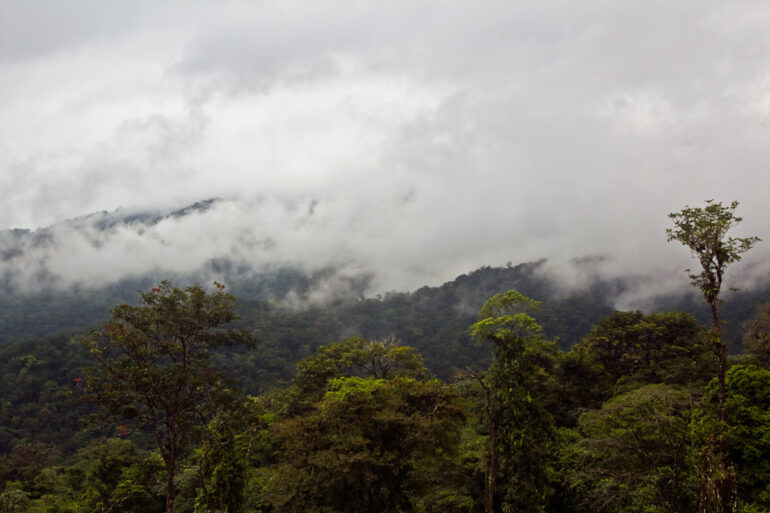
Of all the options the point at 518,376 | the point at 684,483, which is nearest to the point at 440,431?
the point at 518,376

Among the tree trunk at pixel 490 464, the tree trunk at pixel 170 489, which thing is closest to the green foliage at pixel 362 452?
the tree trunk at pixel 490 464

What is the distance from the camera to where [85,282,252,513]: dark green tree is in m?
17.9

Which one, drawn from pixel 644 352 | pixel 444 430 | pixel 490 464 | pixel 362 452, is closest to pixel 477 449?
pixel 444 430

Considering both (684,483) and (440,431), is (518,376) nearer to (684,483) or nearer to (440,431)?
(440,431)

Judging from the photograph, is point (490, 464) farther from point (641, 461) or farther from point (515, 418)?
point (641, 461)

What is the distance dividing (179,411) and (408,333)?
419ft

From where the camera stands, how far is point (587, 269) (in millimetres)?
167250

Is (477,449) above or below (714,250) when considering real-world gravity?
below

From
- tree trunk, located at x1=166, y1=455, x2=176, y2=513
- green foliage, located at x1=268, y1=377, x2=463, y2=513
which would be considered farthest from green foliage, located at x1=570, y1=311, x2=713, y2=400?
tree trunk, located at x1=166, y1=455, x2=176, y2=513

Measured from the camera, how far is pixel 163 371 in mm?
19406

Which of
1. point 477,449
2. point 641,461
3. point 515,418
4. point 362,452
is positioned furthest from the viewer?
point 477,449

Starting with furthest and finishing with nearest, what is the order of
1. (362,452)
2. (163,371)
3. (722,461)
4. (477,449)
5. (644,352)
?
(644,352) < (477,449) < (163,371) < (362,452) < (722,461)

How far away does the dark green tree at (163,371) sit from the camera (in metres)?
17.9

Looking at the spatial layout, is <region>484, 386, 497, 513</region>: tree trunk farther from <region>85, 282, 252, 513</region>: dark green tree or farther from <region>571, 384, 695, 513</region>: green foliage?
<region>85, 282, 252, 513</region>: dark green tree
